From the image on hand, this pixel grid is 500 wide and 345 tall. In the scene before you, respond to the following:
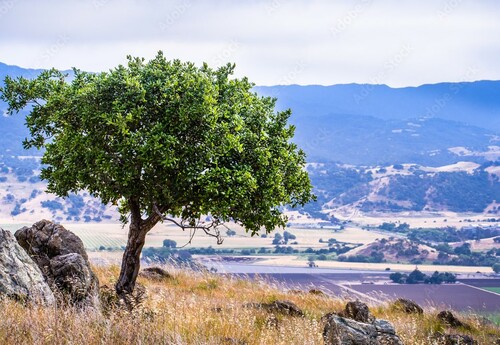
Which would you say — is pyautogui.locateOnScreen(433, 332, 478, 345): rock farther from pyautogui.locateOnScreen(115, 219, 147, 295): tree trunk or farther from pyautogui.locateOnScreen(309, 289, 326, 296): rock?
pyautogui.locateOnScreen(115, 219, 147, 295): tree trunk

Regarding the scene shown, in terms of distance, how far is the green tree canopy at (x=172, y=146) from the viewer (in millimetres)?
18828

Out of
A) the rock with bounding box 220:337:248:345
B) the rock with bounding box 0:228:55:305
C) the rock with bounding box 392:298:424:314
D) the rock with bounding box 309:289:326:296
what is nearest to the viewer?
the rock with bounding box 220:337:248:345

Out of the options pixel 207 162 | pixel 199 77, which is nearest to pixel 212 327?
pixel 207 162

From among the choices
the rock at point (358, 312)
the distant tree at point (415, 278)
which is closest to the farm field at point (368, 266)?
the distant tree at point (415, 278)

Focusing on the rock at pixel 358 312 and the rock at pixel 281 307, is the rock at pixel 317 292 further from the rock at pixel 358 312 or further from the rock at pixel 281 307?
the rock at pixel 358 312

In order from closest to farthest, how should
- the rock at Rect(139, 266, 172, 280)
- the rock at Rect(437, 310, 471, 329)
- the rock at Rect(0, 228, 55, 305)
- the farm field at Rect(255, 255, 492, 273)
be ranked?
the rock at Rect(0, 228, 55, 305), the rock at Rect(437, 310, 471, 329), the rock at Rect(139, 266, 172, 280), the farm field at Rect(255, 255, 492, 273)

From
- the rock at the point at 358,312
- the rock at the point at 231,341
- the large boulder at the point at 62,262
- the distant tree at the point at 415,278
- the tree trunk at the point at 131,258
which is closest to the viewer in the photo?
the rock at the point at 231,341

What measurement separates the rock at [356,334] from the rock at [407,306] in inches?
504

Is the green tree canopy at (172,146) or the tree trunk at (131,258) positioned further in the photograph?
the tree trunk at (131,258)

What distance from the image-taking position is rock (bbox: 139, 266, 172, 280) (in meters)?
30.5

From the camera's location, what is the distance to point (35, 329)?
11844 mm

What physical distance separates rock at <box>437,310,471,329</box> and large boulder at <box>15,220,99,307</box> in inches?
560

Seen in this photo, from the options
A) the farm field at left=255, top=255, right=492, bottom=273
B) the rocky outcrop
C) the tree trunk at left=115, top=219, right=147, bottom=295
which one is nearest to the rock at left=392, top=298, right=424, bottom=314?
the tree trunk at left=115, top=219, right=147, bottom=295

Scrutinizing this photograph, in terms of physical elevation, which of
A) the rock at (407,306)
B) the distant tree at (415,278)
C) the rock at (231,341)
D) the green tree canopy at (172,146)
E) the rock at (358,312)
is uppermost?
the green tree canopy at (172,146)
